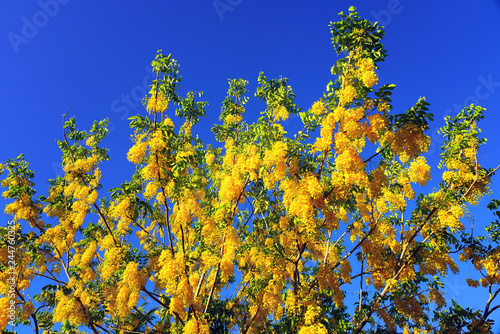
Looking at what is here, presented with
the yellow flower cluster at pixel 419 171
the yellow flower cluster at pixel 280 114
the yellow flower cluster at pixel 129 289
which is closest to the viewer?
the yellow flower cluster at pixel 129 289

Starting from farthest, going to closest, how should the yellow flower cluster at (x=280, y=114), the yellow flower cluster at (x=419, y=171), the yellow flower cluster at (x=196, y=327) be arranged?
1. the yellow flower cluster at (x=419, y=171)
2. the yellow flower cluster at (x=280, y=114)
3. the yellow flower cluster at (x=196, y=327)

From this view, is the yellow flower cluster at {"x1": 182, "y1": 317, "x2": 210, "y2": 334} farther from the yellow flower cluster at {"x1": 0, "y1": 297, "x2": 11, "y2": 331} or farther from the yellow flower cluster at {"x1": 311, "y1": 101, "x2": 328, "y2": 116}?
the yellow flower cluster at {"x1": 311, "y1": 101, "x2": 328, "y2": 116}

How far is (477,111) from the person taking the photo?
25.5ft

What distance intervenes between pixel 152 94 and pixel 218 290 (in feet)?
20.2

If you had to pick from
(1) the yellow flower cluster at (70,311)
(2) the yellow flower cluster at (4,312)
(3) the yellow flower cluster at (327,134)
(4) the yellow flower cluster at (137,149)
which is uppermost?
(3) the yellow flower cluster at (327,134)

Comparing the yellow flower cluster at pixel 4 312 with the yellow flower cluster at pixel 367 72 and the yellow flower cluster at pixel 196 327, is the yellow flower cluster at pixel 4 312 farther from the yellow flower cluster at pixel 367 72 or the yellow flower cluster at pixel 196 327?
the yellow flower cluster at pixel 367 72

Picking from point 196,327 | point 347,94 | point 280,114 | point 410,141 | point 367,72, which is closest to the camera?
point 367,72

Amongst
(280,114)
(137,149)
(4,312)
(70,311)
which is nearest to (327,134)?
(280,114)

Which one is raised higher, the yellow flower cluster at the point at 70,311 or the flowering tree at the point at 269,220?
the flowering tree at the point at 269,220

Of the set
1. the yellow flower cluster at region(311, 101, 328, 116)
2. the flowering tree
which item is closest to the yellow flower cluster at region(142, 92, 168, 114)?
the flowering tree

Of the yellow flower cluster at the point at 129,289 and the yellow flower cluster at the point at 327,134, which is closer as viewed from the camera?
the yellow flower cluster at the point at 327,134


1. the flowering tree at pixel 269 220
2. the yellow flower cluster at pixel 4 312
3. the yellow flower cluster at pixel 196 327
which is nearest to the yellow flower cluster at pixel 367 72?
the flowering tree at pixel 269 220

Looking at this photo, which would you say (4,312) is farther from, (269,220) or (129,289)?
(269,220)

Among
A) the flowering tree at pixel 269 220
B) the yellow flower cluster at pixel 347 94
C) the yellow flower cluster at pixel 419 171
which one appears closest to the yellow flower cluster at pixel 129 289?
the flowering tree at pixel 269 220
